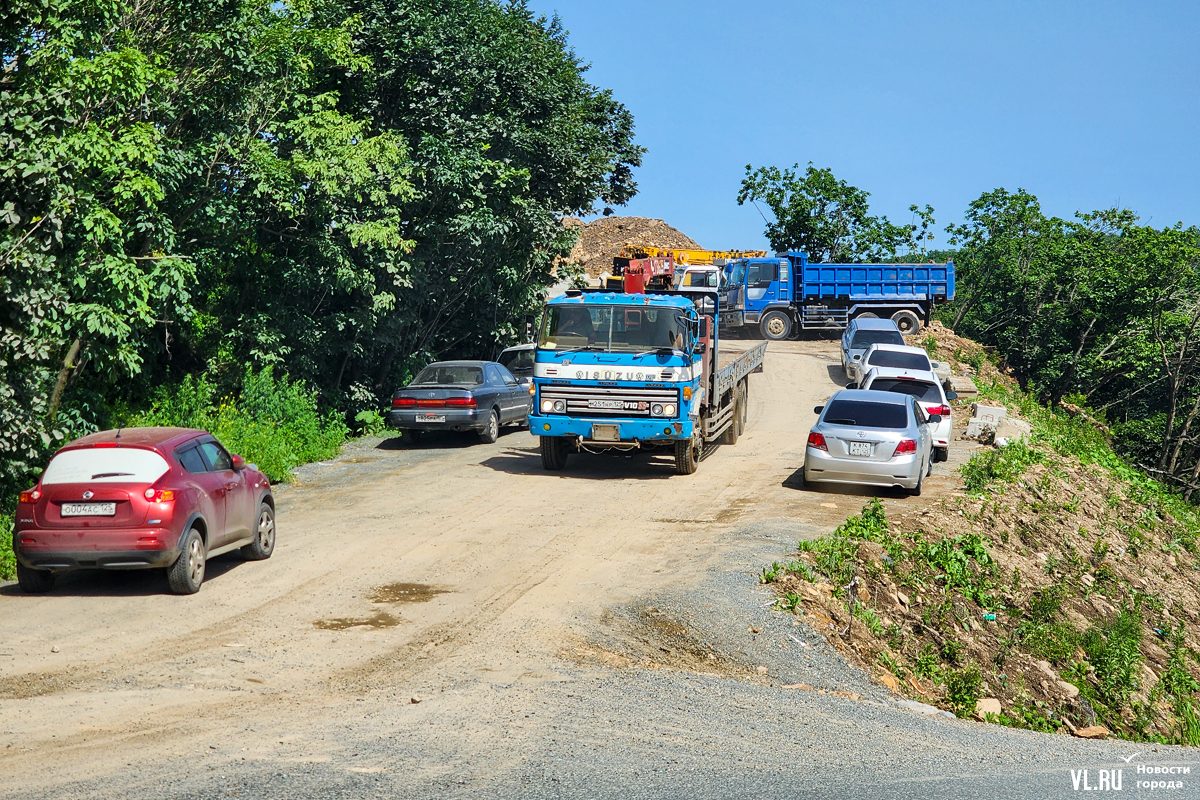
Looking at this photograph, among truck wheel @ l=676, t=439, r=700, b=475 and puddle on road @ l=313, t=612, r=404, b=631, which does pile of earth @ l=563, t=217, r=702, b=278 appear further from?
puddle on road @ l=313, t=612, r=404, b=631

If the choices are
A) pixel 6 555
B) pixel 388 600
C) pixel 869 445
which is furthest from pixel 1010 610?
pixel 6 555

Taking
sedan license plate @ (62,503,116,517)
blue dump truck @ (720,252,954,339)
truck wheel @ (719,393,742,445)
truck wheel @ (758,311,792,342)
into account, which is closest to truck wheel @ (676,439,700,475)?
truck wheel @ (719,393,742,445)

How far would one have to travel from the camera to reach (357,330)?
80.2 feet

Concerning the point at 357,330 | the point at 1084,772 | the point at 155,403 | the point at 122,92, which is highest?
the point at 122,92

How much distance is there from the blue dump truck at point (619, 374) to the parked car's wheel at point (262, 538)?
542 cm

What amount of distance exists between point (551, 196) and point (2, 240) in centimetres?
1850

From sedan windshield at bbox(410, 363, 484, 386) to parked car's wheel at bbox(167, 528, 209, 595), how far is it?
11511 millimetres

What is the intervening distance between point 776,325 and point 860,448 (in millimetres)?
24392

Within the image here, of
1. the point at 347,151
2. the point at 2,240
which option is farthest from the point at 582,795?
the point at 347,151

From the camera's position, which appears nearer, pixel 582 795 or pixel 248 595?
pixel 582 795

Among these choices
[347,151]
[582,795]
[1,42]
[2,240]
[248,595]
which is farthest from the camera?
[347,151]

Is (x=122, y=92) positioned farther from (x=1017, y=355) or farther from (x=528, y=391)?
(x=1017, y=355)

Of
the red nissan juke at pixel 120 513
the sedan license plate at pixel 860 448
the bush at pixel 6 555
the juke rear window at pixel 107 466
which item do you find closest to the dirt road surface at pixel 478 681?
the red nissan juke at pixel 120 513

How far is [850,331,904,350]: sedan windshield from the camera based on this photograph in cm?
3055
